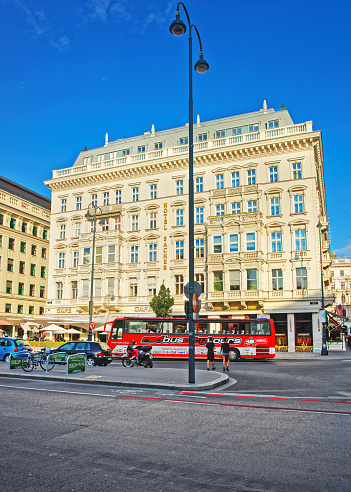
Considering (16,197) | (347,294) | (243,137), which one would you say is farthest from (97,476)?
(347,294)

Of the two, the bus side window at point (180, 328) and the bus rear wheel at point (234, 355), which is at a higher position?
the bus side window at point (180, 328)

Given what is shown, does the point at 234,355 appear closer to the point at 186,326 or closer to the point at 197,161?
the point at 186,326

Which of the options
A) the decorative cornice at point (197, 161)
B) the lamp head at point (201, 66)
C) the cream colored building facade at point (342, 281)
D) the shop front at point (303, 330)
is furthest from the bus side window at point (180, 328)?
the cream colored building facade at point (342, 281)

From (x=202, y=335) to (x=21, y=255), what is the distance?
3539 cm

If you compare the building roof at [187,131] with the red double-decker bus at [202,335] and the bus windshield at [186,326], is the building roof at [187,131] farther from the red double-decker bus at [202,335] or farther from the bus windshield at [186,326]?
Result: the red double-decker bus at [202,335]

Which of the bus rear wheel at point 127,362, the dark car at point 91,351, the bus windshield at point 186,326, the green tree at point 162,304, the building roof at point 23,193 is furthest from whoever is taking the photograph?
the building roof at point 23,193

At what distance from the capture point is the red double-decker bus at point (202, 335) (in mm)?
32188

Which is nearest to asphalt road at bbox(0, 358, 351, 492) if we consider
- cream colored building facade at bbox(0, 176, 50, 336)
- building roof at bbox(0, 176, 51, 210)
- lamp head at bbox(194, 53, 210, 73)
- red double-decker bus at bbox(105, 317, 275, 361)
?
lamp head at bbox(194, 53, 210, 73)

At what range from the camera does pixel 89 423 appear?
29.3ft

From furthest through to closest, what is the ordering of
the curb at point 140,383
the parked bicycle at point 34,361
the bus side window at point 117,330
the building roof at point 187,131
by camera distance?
the building roof at point 187,131 < the bus side window at point 117,330 < the parked bicycle at point 34,361 < the curb at point 140,383

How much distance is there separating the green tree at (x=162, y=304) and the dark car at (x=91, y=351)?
14.6 metres

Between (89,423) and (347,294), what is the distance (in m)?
123

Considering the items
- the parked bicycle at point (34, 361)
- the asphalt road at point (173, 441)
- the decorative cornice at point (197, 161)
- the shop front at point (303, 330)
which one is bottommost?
the asphalt road at point (173, 441)

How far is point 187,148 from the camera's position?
159ft
